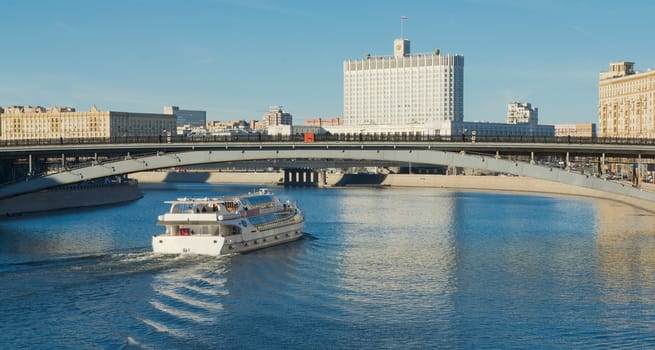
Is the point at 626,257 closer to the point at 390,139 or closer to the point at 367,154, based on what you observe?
the point at 367,154

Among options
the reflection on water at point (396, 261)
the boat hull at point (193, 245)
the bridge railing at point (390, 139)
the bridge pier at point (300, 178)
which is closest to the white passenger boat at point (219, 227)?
the boat hull at point (193, 245)

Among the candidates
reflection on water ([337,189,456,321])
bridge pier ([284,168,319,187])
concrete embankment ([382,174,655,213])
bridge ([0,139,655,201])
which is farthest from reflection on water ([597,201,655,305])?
bridge pier ([284,168,319,187])

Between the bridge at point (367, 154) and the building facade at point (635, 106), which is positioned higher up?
the building facade at point (635, 106)

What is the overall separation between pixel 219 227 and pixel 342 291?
1630 cm

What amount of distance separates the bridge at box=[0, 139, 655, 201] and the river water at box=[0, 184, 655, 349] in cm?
539

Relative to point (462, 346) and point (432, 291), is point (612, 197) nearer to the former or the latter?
point (432, 291)

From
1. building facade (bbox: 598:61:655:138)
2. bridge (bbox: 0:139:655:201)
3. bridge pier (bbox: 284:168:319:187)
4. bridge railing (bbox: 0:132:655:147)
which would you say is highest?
building facade (bbox: 598:61:655:138)

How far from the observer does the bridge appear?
2891 inches

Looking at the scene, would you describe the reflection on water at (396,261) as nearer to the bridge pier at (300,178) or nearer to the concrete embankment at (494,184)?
the concrete embankment at (494,184)

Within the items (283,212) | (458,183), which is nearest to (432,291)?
(283,212)

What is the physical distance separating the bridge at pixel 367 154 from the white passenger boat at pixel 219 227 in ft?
39.8

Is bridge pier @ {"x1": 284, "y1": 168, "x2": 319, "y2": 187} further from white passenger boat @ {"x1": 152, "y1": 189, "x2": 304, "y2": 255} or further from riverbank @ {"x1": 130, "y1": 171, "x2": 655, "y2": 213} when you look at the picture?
white passenger boat @ {"x1": 152, "y1": 189, "x2": 304, "y2": 255}

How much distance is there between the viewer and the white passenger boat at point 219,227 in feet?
192

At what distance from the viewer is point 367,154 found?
253ft
